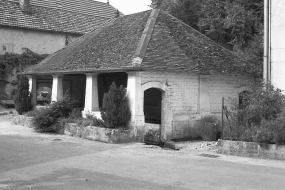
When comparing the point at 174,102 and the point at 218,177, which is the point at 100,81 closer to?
the point at 174,102

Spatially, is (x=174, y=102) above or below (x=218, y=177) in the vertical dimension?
above

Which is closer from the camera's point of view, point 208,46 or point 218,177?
point 218,177

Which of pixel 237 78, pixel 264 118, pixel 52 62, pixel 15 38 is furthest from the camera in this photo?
pixel 15 38

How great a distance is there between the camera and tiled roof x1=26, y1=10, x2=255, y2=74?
645 inches

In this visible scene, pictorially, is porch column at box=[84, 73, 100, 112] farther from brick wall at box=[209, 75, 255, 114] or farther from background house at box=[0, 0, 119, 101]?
background house at box=[0, 0, 119, 101]

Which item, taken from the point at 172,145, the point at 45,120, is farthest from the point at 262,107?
the point at 45,120

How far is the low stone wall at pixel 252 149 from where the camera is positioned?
39.3 ft

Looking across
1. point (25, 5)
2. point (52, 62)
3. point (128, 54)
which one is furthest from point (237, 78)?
point (25, 5)

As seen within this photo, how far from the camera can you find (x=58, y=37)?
32750 millimetres

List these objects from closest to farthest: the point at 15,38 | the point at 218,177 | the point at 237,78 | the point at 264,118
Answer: the point at 218,177 → the point at 264,118 → the point at 237,78 → the point at 15,38

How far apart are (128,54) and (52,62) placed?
7.24m

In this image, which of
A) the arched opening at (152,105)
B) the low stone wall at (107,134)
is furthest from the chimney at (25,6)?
the low stone wall at (107,134)

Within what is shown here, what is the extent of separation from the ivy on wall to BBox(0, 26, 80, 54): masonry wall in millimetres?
492

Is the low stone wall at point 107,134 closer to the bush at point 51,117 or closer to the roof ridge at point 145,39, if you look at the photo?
the bush at point 51,117
